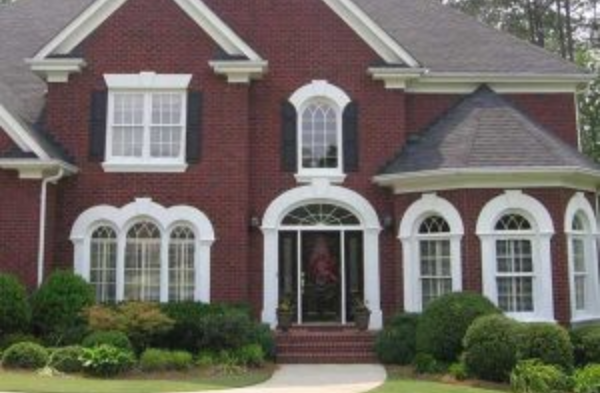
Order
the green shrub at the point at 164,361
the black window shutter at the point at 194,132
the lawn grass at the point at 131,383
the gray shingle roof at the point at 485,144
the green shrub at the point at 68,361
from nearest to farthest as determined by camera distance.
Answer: the lawn grass at the point at 131,383
the green shrub at the point at 68,361
the green shrub at the point at 164,361
the gray shingle roof at the point at 485,144
the black window shutter at the point at 194,132

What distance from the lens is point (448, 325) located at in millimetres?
16156

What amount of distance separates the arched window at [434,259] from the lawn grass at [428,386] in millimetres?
3613

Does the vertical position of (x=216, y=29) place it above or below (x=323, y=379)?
above

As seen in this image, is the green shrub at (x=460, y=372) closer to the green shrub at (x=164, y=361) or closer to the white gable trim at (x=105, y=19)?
→ the green shrub at (x=164, y=361)

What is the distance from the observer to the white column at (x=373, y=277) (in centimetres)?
1953

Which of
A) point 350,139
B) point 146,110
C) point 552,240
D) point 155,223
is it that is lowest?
point 552,240

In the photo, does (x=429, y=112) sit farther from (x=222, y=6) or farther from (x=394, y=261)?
(x=222, y=6)

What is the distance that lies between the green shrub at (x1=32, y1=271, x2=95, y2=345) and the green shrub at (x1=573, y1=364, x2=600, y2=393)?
982cm

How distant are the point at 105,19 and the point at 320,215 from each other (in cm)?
732

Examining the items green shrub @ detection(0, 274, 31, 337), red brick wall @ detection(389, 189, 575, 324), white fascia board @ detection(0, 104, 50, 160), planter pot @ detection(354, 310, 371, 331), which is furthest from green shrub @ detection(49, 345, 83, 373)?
red brick wall @ detection(389, 189, 575, 324)

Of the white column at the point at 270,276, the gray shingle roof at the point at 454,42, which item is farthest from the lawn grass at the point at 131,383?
the gray shingle roof at the point at 454,42

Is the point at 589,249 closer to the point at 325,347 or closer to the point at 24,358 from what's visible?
the point at 325,347

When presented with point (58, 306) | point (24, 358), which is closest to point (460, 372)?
point (24, 358)

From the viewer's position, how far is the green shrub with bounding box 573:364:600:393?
1326cm
